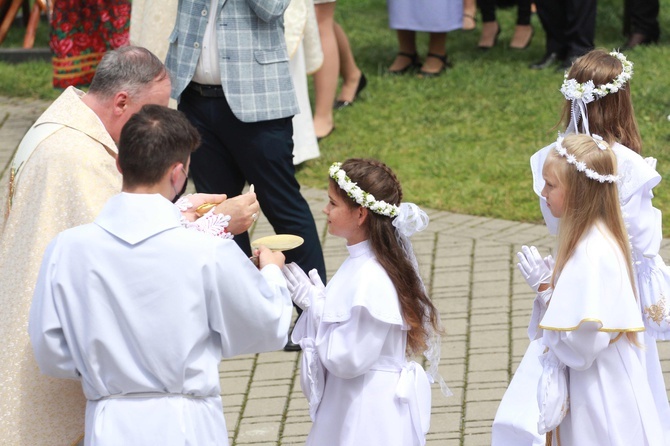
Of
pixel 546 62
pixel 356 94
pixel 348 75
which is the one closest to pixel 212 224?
pixel 348 75

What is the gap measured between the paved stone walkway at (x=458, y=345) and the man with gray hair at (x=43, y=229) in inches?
57.5

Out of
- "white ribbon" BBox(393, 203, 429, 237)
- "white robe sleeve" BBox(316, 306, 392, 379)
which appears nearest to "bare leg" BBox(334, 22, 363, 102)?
"white ribbon" BBox(393, 203, 429, 237)

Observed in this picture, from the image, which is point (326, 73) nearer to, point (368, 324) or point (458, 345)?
point (458, 345)

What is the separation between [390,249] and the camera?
12.9 feet

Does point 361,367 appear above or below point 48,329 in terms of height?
below

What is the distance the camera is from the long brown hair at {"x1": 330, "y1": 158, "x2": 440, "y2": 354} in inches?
153

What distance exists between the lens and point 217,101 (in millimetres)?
5352

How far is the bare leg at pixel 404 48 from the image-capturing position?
1058 centimetres

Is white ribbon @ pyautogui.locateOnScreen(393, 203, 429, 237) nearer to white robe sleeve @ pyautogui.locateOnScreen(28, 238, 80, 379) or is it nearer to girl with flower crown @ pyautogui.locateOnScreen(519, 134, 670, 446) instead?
girl with flower crown @ pyautogui.locateOnScreen(519, 134, 670, 446)

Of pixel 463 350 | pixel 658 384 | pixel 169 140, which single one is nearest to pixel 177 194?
pixel 169 140

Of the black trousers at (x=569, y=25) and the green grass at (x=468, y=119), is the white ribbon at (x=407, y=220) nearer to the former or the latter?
the green grass at (x=468, y=119)

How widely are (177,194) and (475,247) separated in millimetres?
3926

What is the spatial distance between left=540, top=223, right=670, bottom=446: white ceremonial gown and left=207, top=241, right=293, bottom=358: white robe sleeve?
→ 1009mm

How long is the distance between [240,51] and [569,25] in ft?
18.3
